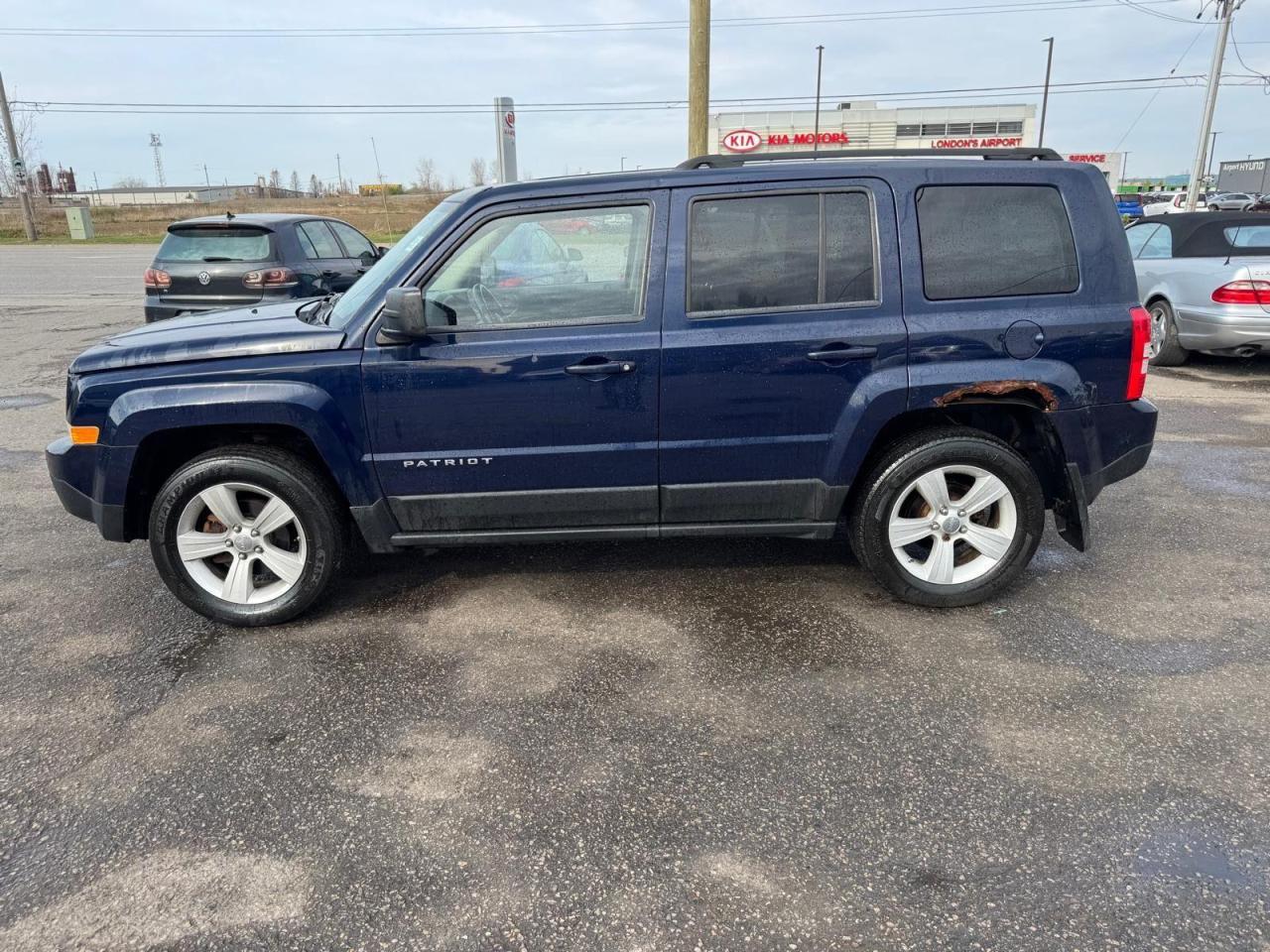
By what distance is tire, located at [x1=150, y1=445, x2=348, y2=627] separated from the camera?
141 inches

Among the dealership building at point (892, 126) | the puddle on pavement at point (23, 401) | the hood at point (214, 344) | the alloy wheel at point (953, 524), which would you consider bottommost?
the puddle on pavement at point (23, 401)

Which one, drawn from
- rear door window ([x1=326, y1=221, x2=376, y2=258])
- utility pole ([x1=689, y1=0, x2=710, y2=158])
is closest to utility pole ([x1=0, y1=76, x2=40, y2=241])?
rear door window ([x1=326, y1=221, x2=376, y2=258])

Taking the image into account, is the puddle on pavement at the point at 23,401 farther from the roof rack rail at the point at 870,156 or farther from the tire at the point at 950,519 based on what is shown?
the tire at the point at 950,519

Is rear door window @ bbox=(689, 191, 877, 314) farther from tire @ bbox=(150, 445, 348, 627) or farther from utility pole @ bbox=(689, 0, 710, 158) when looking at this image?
utility pole @ bbox=(689, 0, 710, 158)

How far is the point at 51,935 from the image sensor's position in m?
2.15

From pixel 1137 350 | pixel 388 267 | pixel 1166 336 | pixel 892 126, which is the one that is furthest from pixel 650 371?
pixel 892 126

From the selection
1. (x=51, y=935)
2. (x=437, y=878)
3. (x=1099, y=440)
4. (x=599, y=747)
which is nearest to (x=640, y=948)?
(x=437, y=878)

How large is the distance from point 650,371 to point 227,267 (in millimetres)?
6920

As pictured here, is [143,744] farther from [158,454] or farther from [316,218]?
[316,218]

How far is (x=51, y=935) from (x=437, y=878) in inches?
37.7

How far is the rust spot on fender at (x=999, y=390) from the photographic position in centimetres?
354

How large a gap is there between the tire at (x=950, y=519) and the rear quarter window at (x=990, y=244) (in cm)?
65

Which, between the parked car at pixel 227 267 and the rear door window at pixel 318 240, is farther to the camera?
the rear door window at pixel 318 240

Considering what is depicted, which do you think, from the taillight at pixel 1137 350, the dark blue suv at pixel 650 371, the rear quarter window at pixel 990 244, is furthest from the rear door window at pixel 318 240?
the taillight at pixel 1137 350
